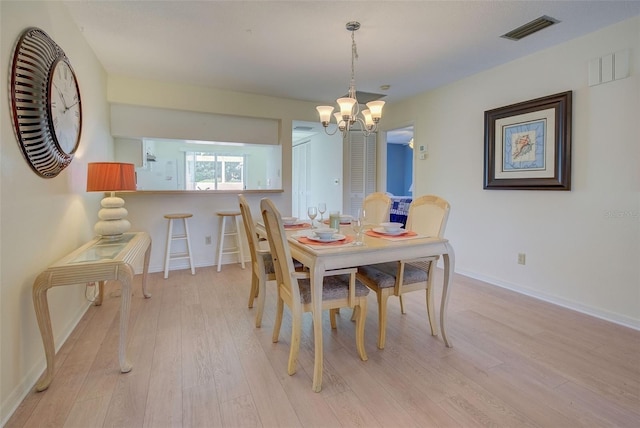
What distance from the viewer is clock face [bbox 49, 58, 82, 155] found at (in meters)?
1.96

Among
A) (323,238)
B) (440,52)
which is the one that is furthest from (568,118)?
(323,238)

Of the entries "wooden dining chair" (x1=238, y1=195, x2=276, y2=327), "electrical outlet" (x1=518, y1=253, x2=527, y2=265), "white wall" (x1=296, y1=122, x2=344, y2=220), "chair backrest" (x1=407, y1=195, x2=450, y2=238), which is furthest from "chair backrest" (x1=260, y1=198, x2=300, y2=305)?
"white wall" (x1=296, y1=122, x2=344, y2=220)

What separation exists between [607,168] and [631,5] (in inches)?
44.1

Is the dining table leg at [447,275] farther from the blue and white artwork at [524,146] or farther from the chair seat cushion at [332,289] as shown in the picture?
the blue and white artwork at [524,146]

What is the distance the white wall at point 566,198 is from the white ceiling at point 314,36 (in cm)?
22

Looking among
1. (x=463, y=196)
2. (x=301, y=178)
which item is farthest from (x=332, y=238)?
(x=301, y=178)

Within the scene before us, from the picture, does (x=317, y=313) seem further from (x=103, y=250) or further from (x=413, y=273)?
(x=103, y=250)

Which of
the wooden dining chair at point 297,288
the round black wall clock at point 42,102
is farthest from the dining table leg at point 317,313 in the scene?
the round black wall clock at point 42,102

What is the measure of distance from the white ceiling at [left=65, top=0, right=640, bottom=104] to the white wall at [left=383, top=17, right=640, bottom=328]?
8.6 inches

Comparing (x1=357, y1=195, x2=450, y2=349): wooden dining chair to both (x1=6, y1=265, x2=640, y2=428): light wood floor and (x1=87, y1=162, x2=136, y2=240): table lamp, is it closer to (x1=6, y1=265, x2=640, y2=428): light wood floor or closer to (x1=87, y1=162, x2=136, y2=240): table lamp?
(x1=6, y1=265, x2=640, y2=428): light wood floor

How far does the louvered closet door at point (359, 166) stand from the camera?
5027 mm

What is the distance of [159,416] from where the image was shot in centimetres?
147

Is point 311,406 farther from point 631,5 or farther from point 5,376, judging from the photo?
point 631,5

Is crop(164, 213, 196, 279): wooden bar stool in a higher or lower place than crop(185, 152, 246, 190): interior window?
lower
